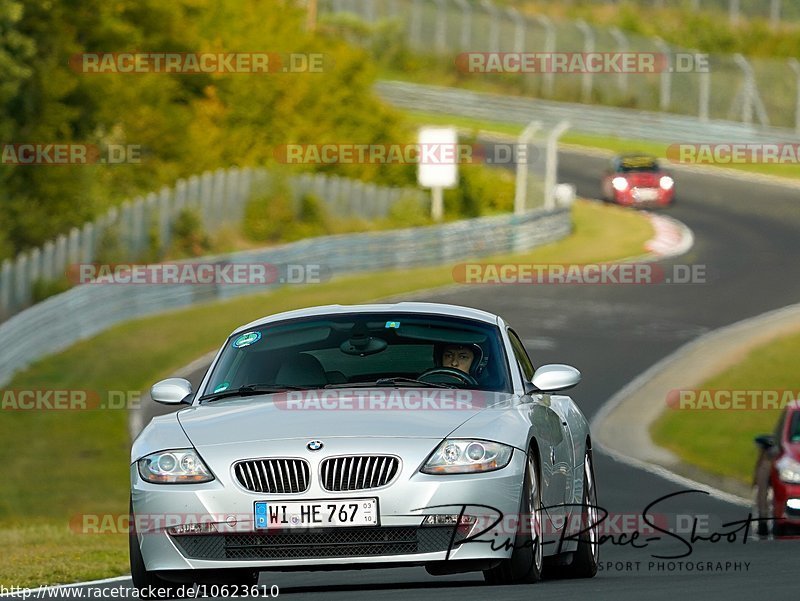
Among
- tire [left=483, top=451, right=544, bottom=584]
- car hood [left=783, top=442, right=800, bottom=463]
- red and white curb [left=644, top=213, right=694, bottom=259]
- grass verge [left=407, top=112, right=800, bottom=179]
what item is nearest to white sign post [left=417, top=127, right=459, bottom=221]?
red and white curb [left=644, top=213, right=694, bottom=259]

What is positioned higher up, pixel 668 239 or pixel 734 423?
pixel 734 423

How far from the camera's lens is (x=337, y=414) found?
848 cm

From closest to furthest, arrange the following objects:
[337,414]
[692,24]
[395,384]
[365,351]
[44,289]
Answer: [337,414] < [395,384] < [365,351] < [44,289] < [692,24]

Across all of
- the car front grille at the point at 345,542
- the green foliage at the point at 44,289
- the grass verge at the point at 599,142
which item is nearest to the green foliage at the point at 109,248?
the green foliage at the point at 44,289

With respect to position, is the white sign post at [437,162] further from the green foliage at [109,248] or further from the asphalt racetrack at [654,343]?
the green foliage at [109,248]

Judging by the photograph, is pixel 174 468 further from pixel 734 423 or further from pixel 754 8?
pixel 754 8

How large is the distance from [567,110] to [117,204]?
29040 mm

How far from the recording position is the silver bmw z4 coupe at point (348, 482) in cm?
803

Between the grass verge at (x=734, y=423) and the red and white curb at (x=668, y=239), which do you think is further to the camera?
the red and white curb at (x=668, y=239)

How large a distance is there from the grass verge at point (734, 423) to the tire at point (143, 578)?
14713mm

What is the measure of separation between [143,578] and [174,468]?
0.58 metres

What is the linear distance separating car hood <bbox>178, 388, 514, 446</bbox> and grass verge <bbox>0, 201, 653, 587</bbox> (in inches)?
82.7

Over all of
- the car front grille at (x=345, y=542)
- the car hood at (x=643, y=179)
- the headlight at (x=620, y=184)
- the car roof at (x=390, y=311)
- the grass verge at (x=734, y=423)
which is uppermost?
the car roof at (x=390, y=311)

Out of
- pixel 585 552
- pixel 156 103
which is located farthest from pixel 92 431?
pixel 156 103
